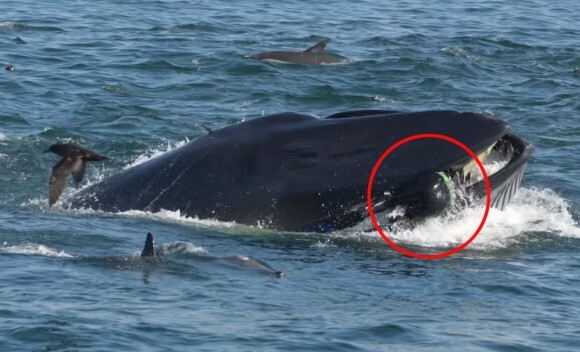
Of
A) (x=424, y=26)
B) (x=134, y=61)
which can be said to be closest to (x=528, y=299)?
(x=134, y=61)

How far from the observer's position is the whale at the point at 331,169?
13047 mm

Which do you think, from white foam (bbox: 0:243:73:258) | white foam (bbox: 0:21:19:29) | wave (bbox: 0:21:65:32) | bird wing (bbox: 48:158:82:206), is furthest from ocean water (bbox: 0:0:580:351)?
bird wing (bbox: 48:158:82:206)

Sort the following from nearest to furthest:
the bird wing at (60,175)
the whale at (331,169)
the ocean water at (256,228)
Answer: the ocean water at (256,228)
the whale at (331,169)
the bird wing at (60,175)

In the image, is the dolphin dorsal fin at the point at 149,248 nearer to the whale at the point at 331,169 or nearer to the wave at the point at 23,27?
the whale at the point at 331,169

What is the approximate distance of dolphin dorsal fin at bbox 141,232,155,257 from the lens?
13273mm

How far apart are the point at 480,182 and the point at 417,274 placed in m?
1.14

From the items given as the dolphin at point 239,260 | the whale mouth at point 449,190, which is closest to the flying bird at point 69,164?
the dolphin at point 239,260

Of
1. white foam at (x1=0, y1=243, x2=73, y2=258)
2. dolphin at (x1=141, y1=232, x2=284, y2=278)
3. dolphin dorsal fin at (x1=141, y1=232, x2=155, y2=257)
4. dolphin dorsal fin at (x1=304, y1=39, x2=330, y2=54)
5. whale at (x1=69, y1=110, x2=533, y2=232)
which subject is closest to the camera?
whale at (x1=69, y1=110, x2=533, y2=232)

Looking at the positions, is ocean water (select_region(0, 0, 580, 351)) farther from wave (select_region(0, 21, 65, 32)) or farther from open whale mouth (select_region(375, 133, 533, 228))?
open whale mouth (select_region(375, 133, 533, 228))

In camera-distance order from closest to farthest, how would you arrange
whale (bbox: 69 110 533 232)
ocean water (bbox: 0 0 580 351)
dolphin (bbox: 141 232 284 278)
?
ocean water (bbox: 0 0 580 351) → whale (bbox: 69 110 533 232) → dolphin (bbox: 141 232 284 278)

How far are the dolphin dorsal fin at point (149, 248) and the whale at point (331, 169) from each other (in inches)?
19.4

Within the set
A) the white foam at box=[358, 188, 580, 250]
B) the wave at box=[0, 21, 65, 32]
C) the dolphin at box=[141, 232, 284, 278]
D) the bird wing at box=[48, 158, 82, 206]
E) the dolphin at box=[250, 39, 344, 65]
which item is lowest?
the dolphin at box=[141, 232, 284, 278]

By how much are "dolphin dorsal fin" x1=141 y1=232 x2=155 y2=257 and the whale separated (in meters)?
0.49

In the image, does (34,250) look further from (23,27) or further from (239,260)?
(23,27)
